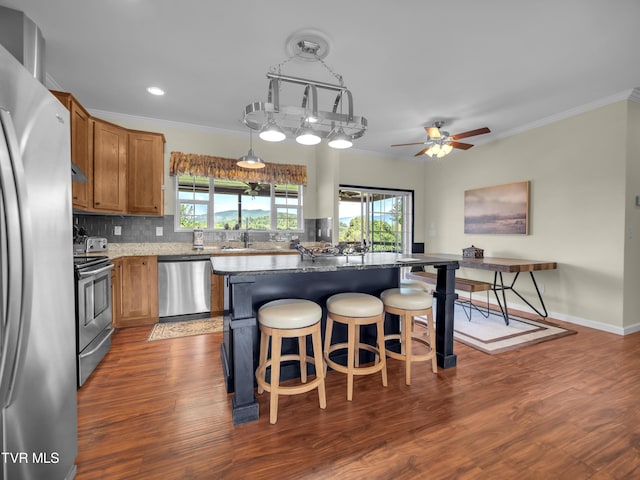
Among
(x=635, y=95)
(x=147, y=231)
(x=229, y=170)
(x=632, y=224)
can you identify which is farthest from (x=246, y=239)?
(x=635, y=95)

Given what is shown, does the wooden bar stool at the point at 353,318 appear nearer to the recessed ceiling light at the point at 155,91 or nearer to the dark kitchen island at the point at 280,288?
the dark kitchen island at the point at 280,288

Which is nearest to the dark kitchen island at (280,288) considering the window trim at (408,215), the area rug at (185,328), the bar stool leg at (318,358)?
the bar stool leg at (318,358)

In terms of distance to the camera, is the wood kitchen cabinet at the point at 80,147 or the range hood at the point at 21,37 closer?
the range hood at the point at 21,37

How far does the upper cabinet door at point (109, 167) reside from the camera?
3275 mm

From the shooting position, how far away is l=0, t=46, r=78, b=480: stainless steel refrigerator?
3.06 ft

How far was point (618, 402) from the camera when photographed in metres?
1.95

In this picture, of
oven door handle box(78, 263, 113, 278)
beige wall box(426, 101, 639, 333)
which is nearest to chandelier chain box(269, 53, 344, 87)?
oven door handle box(78, 263, 113, 278)

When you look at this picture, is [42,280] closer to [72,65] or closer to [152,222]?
[72,65]

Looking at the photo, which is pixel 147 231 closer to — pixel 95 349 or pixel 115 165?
pixel 115 165

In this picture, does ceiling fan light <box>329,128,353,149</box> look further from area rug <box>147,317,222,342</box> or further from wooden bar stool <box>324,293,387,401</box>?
area rug <box>147,317,222,342</box>

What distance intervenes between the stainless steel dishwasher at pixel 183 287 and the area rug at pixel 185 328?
0.13m

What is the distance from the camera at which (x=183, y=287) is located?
12.2ft

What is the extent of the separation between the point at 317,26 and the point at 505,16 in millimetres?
1366

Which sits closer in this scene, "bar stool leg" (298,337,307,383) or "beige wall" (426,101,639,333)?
"bar stool leg" (298,337,307,383)
